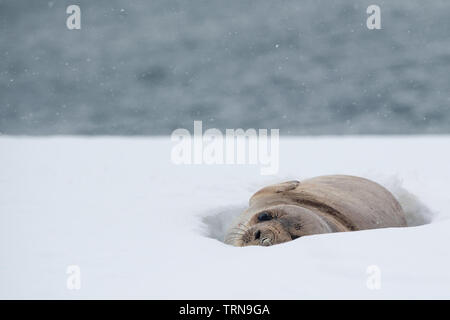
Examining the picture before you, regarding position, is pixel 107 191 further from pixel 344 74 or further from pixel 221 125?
pixel 344 74

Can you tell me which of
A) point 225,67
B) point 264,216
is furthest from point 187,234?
point 225,67

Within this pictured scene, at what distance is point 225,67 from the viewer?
74.0 ft

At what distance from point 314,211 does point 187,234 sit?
678mm

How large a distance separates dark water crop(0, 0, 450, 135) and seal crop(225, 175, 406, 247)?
13111mm

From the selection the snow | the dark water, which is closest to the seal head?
the snow

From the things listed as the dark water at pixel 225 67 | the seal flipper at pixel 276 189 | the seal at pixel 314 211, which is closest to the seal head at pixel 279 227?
the seal at pixel 314 211

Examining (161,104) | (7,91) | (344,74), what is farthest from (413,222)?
(7,91)

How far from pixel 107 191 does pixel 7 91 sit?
759 inches

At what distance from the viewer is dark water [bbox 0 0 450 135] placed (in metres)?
18.5
